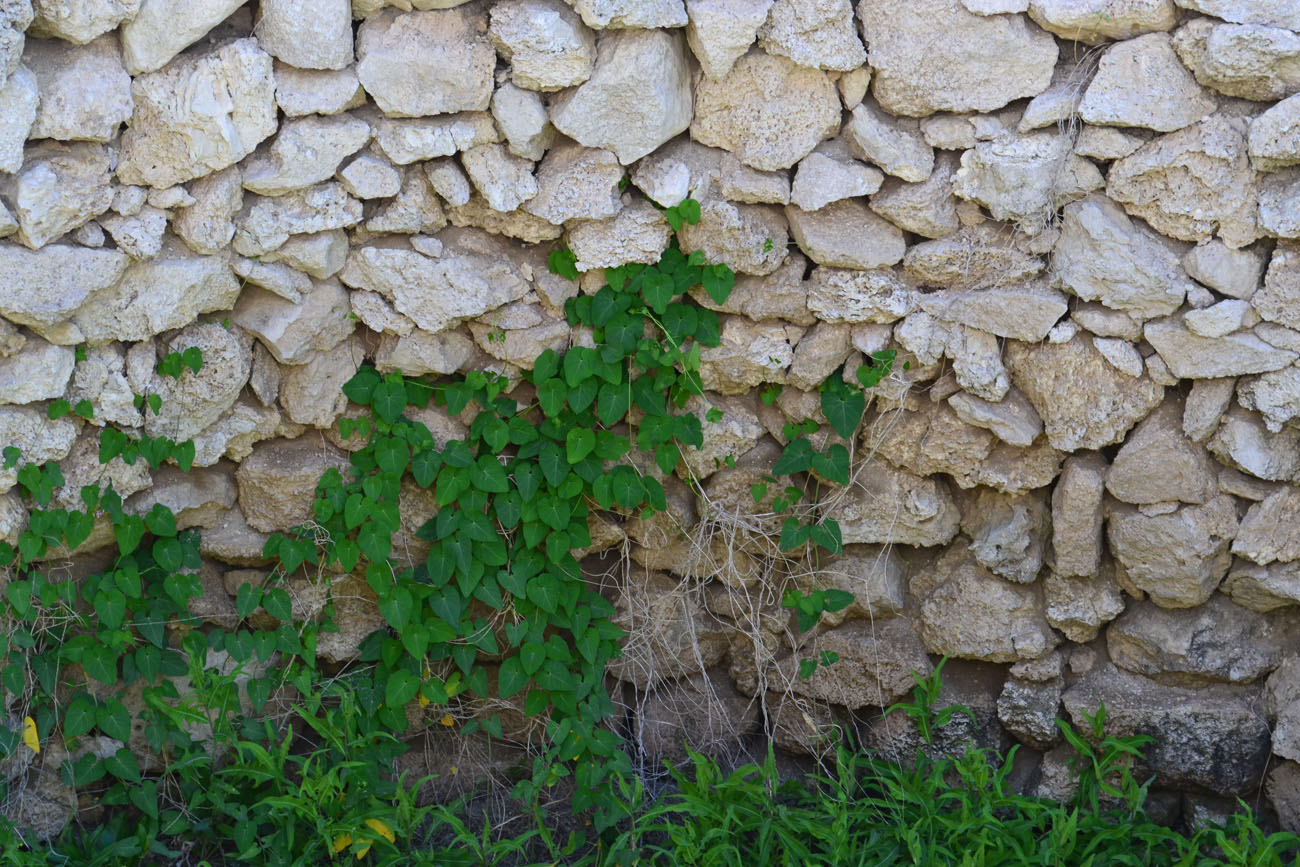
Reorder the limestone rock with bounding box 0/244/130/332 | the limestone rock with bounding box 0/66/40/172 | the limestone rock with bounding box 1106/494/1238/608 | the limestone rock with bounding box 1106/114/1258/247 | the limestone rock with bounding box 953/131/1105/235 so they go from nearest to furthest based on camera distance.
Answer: the limestone rock with bounding box 0/66/40/172 < the limestone rock with bounding box 0/244/130/332 < the limestone rock with bounding box 1106/114/1258/247 < the limestone rock with bounding box 953/131/1105/235 < the limestone rock with bounding box 1106/494/1238/608

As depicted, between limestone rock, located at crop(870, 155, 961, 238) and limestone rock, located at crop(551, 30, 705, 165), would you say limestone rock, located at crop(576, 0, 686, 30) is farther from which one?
limestone rock, located at crop(870, 155, 961, 238)

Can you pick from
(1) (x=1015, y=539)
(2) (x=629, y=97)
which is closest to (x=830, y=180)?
(2) (x=629, y=97)

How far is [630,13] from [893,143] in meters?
0.63

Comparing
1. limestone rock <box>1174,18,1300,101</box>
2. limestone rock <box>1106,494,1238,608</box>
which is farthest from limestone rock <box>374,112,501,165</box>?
limestone rock <box>1106,494,1238,608</box>

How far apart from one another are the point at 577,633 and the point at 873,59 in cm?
150

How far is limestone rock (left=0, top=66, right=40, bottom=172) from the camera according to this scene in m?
2.12

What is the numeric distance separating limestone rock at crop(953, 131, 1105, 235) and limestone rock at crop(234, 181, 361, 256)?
4.44 feet

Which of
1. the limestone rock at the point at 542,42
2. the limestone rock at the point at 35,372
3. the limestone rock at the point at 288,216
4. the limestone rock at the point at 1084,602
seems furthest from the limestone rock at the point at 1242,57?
the limestone rock at the point at 35,372

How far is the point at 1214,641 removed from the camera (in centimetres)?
263

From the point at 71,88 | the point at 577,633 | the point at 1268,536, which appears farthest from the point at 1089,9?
the point at 71,88

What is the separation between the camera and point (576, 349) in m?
2.65

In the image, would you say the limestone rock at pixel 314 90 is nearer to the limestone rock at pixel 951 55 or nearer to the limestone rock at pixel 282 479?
the limestone rock at pixel 282 479

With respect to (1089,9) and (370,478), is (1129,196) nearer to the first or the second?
(1089,9)

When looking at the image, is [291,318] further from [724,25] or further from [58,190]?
[724,25]
